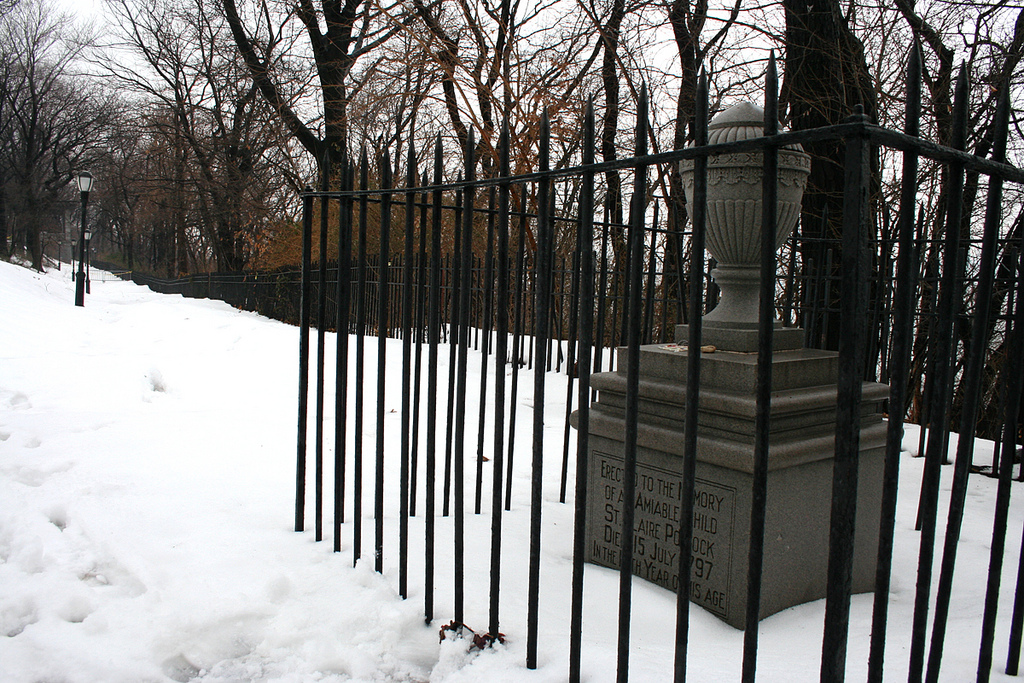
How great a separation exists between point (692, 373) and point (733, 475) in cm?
108

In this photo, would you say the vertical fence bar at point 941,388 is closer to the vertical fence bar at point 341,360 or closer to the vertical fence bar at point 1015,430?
the vertical fence bar at point 1015,430

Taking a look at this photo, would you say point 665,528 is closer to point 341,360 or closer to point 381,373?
point 381,373

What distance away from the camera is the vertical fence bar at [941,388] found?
63.4 inches

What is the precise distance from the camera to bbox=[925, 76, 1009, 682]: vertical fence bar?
1.77 m

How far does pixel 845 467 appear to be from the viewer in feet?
→ 5.06

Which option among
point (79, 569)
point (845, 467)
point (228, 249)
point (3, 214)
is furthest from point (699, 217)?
point (3, 214)

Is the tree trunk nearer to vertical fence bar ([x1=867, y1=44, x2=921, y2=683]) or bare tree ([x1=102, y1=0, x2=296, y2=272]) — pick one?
vertical fence bar ([x1=867, y1=44, x2=921, y2=683])

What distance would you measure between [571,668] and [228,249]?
2894cm

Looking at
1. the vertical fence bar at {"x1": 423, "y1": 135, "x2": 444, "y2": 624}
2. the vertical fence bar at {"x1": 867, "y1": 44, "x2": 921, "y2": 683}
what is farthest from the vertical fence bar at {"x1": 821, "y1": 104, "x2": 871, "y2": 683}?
the vertical fence bar at {"x1": 423, "y1": 135, "x2": 444, "y2": 624}

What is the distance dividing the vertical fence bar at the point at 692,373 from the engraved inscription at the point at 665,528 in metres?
0.77

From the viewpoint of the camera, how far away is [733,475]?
2.69 m

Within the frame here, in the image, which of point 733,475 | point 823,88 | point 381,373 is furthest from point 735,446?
point 823,88

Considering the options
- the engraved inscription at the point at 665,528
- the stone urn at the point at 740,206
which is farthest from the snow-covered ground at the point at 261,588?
the stone urn at the point at 740,206

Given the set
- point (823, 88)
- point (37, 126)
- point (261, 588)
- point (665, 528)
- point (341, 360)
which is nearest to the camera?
point (261, 588)
